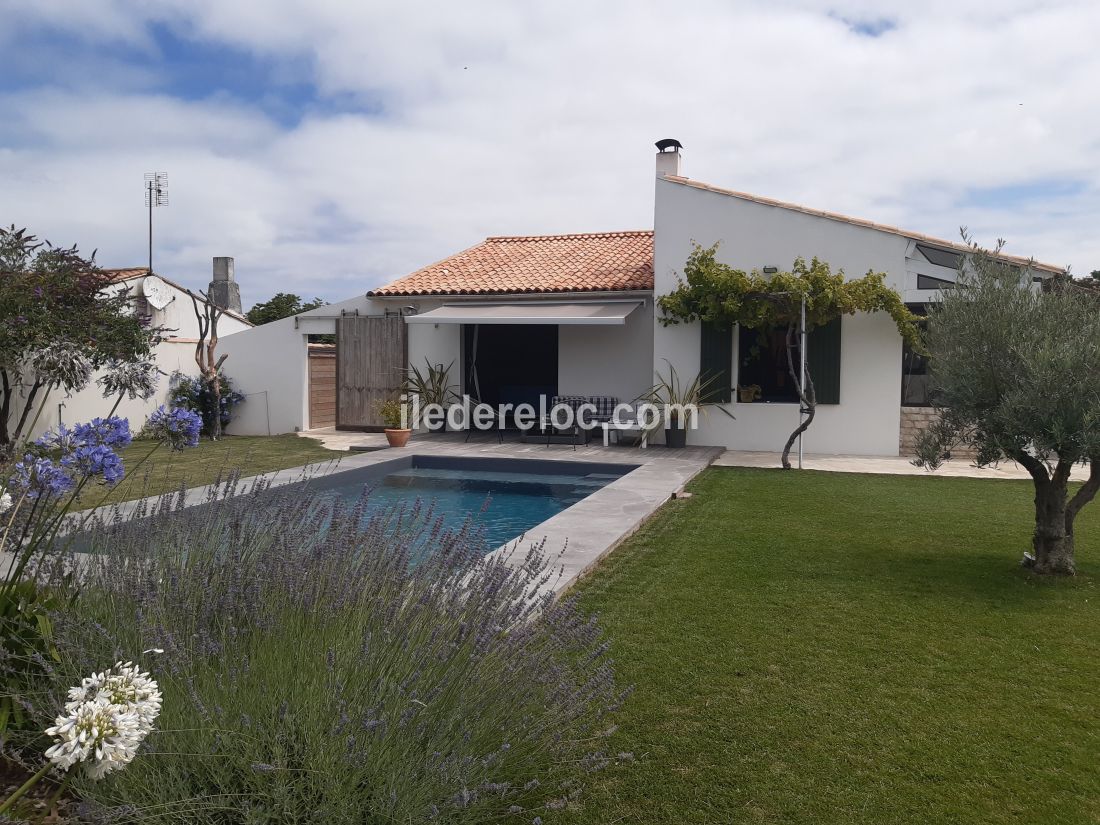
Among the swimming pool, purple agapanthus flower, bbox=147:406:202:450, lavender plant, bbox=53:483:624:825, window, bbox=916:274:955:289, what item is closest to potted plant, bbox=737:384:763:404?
window, bbox=916:274:955:289

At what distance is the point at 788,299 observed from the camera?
57.1 ft

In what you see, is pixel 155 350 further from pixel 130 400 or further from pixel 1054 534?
pixel 1054 534

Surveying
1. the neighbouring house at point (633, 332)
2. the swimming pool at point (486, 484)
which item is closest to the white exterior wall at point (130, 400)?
the neighbouring house at point (633, 332)

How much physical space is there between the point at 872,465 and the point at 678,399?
187 inches

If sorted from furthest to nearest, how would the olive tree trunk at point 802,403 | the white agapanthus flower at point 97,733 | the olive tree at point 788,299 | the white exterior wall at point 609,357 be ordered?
the white exterior wall at point 609,357 → the olive tree at point 788,299 → the olive tree trunk at point 802,403 → the white agapanthus flower at point 97,733

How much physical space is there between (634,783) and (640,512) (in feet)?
22.7

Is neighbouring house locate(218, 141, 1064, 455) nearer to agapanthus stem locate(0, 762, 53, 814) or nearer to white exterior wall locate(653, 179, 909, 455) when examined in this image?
white exterior wall locate(653, 179, 909, 455)

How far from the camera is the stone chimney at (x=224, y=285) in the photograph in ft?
136

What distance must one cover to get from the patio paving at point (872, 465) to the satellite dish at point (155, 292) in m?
20.7

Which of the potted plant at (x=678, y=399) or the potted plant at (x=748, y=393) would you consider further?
the potted plant at (x=748, y=393)

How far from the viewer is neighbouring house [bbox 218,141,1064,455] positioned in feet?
59.8

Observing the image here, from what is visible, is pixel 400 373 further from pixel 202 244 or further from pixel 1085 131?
pixel 202 244

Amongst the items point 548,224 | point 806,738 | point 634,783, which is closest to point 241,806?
point 634,783

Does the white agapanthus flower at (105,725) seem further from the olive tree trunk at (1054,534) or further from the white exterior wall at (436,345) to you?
the white exterior wall at (436,345)
